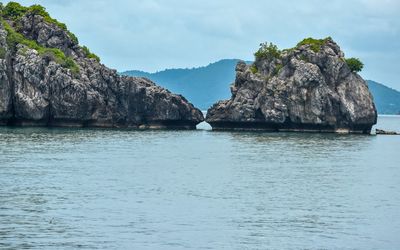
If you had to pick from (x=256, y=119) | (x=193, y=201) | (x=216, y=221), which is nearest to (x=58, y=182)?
(x=193, y=201)

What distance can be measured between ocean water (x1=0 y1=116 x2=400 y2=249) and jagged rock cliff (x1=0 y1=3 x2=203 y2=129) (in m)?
43.1

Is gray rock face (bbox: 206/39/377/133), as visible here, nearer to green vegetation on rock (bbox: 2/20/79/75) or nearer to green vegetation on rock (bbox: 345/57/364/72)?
green vegetation on rock (bbox: 345/57/364/72)

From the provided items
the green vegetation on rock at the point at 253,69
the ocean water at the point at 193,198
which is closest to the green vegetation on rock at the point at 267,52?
the green vegetation on rock at the point at 253,69

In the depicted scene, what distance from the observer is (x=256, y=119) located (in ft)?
541

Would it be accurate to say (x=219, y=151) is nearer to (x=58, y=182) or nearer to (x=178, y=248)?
(x=58, y=182)

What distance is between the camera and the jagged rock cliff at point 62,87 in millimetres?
148750

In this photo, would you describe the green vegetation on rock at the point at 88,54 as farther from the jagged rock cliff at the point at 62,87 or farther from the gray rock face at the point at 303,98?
the gray rock face at the point at 303,98

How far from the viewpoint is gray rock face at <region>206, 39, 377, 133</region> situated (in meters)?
160

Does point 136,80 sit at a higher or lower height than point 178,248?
higher

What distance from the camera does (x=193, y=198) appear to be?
2318 inches

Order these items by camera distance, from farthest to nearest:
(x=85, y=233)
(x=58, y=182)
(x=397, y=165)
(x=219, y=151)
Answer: (x=219, y=151)
(x=397, y=165)
(x=58, y=182)
(x=85, y=233)

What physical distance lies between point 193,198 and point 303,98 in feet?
341

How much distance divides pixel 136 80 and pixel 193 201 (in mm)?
114933

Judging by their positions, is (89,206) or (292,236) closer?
(292,236)
